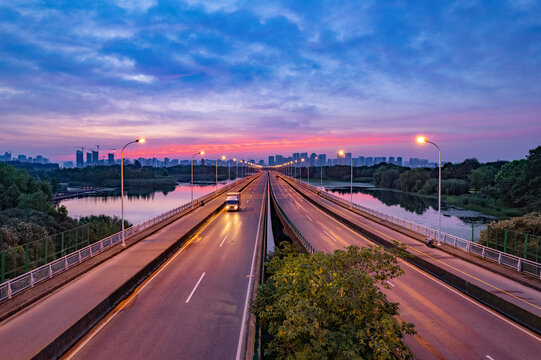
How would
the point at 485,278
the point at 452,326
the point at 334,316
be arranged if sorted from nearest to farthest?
the point at 334,316 → the point at 452,326 → the point at 485,278

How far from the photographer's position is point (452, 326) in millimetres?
11836

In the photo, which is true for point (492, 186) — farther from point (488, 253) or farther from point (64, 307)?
point (64, 307)

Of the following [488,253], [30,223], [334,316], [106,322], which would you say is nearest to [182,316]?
[106,322]

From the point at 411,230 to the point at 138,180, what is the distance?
510ft

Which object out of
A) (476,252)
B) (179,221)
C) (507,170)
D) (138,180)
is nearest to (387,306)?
(476,252)

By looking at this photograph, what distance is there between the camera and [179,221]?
33.2 m

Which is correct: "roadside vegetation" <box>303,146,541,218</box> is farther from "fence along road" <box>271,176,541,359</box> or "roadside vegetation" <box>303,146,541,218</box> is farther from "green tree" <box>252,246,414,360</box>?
"green tree" <box>252,246,414,360</box>

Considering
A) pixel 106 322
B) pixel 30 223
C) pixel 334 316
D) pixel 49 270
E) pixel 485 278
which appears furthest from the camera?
pixel 30 223

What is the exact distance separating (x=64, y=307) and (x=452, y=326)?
15.1 m

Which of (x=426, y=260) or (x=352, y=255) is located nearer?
(x=352, y=255)

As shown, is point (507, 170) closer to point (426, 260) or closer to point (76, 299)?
point (426, 260)

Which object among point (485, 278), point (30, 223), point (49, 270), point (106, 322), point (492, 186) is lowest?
point (106, 322)

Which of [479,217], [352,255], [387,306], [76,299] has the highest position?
[352,255]

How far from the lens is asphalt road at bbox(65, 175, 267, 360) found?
976 cm
